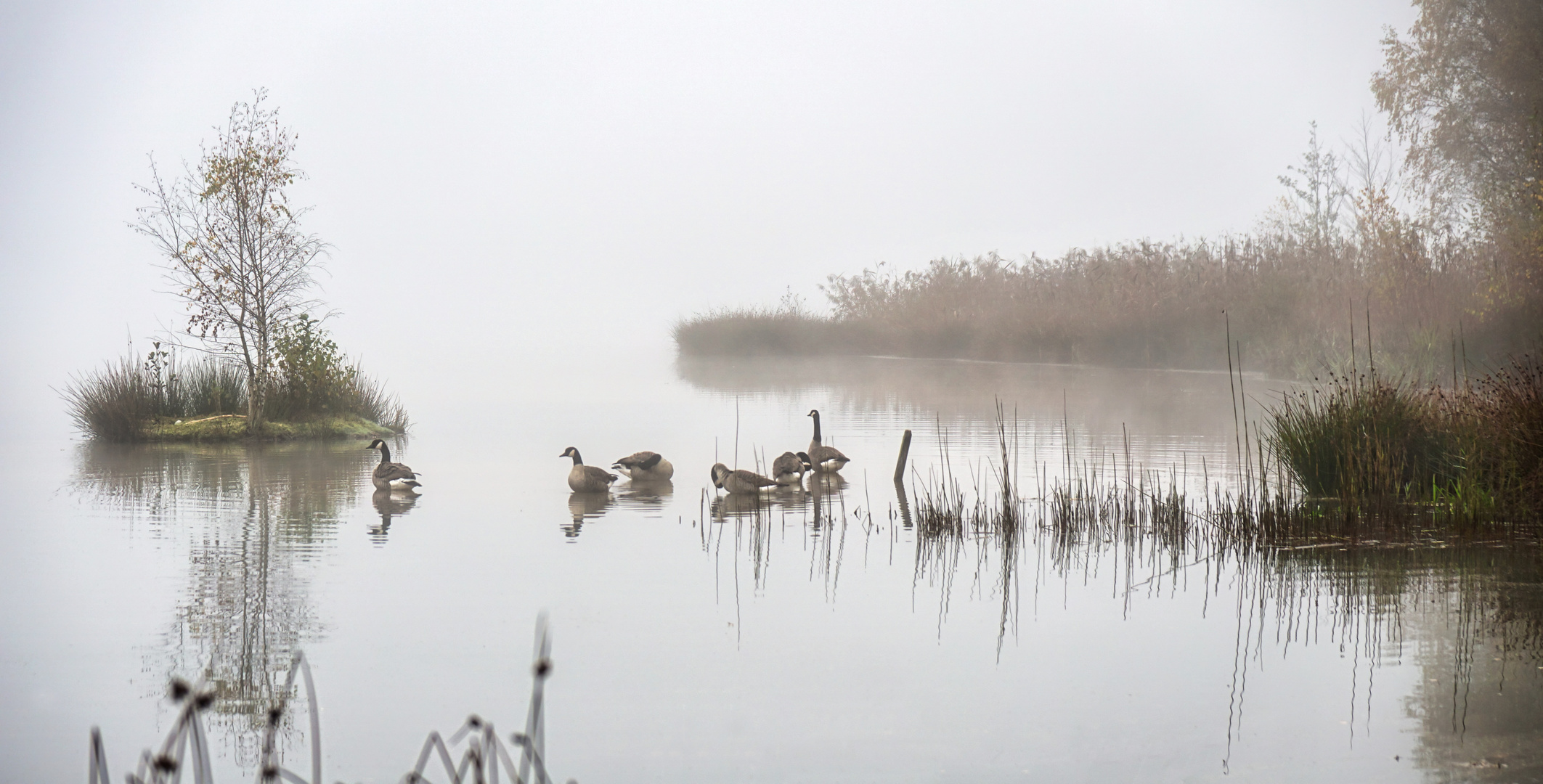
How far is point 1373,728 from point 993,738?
162cm

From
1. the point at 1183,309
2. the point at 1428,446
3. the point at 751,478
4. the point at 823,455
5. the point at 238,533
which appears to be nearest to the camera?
the point at 238,533

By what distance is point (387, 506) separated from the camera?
1121 centimetres

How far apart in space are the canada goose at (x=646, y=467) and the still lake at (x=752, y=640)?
0.54 meters

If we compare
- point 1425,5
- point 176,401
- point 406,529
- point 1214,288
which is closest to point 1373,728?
point 406,529

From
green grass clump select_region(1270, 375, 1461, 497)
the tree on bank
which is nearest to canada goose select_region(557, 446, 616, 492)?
green grass clump select_region(1270, 375, 1461, 497)

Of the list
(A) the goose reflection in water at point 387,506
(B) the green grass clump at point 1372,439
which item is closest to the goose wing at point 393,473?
(A) the goose reflection in water at point 387,506

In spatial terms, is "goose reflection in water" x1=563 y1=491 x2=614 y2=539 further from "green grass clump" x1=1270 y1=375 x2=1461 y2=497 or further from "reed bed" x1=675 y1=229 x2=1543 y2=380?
"reed bed" x1=675 y1=229 x2=1543 y2=380

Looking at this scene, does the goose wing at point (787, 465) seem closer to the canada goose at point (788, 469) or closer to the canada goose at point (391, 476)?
the canada goose at point (788, 469)

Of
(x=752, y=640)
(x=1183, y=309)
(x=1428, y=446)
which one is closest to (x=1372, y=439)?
(x=1428, y=446)

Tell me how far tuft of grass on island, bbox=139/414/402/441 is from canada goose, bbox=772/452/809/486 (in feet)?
29.2

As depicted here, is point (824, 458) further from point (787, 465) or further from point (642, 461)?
point (642, 461)

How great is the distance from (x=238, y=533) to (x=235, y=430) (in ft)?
28.4

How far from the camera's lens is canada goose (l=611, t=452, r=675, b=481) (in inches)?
495

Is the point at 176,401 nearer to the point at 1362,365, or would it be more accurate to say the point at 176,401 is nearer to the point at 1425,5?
the point at 1362,365
